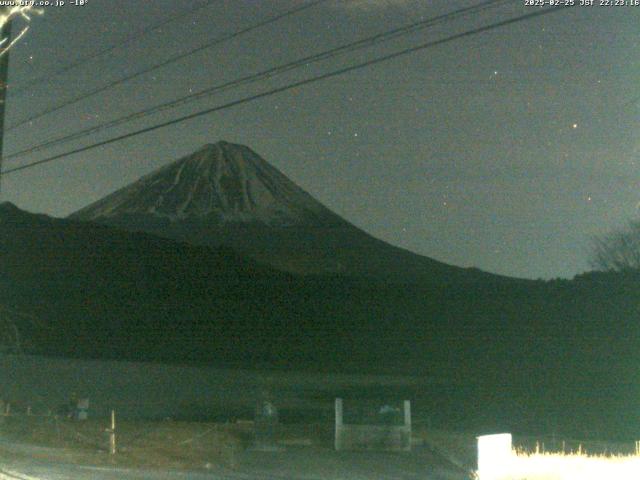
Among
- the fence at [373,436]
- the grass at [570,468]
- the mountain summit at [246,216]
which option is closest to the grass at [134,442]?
the fence at [373,436]

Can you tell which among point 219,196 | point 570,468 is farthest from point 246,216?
point 570,468

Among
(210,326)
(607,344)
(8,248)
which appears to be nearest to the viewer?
(607,344)

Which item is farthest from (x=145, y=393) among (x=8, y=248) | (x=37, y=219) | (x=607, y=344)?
(x=37, y=219)

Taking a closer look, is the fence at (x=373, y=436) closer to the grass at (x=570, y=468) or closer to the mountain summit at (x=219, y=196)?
the grass at (x=570, y=468)

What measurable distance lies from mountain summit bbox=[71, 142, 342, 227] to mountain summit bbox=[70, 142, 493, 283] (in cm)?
18

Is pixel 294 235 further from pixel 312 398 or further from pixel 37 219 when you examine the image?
pixel 312 398

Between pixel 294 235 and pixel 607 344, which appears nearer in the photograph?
pixel 607 344

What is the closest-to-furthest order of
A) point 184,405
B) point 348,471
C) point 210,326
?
point 348,471 → point 184,405 → point 210,326

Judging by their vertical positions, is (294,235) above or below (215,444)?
above

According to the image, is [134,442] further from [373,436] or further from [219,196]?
[219,196]

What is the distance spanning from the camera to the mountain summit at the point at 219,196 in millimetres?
156375

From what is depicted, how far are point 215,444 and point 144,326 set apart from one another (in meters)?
68.6

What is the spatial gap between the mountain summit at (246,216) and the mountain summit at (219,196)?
18cm

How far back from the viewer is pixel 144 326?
80.8 meters
